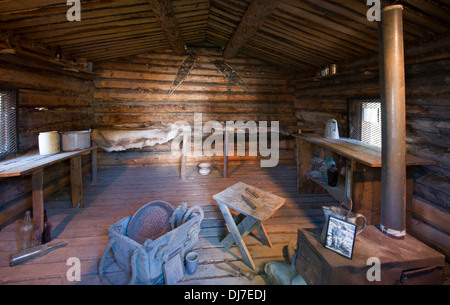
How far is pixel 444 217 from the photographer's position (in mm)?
3049

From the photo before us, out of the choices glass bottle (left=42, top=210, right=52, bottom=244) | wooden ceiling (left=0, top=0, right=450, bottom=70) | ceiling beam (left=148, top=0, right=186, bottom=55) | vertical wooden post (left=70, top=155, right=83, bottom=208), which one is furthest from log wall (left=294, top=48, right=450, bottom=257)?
vertical wooden post (left=70, top=155, right=83, bottom=208)

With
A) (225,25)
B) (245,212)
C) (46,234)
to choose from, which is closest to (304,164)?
(245,212)

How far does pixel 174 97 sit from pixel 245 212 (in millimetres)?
5165

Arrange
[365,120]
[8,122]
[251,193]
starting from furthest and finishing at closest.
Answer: [365,120], [8,122], [251,193]

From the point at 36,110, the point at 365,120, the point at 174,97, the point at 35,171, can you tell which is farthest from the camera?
the point at 174,97

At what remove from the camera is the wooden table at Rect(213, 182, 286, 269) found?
116 inches

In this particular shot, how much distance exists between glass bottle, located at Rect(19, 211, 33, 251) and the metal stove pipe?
4.08 metres

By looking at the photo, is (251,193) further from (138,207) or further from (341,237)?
(138,207)

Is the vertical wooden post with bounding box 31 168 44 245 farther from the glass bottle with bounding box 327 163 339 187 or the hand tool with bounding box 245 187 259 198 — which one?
the glass bottle with bounding box 327 163 339 187

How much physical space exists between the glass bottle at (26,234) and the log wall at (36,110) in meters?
0.82

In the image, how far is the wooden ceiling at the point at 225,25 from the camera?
3.09 meters

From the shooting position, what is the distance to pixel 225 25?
5.45m

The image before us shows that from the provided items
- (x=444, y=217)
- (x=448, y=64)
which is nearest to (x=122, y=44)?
(x=448, y=64)
